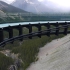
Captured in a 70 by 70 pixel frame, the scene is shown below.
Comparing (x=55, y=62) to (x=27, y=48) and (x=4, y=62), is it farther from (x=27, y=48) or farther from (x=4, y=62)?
(x=27, y=48)

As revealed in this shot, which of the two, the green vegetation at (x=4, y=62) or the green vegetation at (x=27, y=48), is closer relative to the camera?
the green vegetation at (x=4, y=62)

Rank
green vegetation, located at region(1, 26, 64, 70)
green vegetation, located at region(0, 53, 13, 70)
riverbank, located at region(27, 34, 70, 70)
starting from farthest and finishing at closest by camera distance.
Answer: green vegetation, located at region(1, 26, 64, 70)
green vegetation, located at region(0, 53, 13, 70)
riverbank, located at region(27, 34, 70, 70)

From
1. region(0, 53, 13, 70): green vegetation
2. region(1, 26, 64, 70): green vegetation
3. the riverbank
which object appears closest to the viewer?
the riverbank

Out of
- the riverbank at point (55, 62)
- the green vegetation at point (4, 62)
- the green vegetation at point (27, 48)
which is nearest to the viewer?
the riverbank at point (55, 62)

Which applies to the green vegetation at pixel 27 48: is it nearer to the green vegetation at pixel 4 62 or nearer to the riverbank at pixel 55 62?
the riverbank at pixel 55 62

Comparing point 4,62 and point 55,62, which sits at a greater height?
point 55,62

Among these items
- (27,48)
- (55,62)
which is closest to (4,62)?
(55,62)

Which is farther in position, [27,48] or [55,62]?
[27,48]

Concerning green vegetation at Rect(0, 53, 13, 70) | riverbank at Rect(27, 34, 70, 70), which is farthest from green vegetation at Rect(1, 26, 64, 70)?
green vegetation at Rect(0, 53, 13, 70)

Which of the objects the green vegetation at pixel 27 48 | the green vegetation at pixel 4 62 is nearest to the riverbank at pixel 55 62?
the green vegetation at pixel 27 48

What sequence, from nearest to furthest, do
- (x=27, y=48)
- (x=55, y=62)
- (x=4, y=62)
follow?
(x=55, y=62) < (x=4, y=62) < (x=27, y=48)

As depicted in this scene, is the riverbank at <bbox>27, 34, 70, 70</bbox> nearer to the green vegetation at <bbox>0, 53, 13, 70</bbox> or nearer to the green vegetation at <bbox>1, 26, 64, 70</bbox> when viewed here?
the green vegetation at <bbox>1, 26, 64, 70</bbox>

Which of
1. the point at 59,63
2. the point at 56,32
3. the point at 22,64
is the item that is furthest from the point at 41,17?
the point at 59,63
